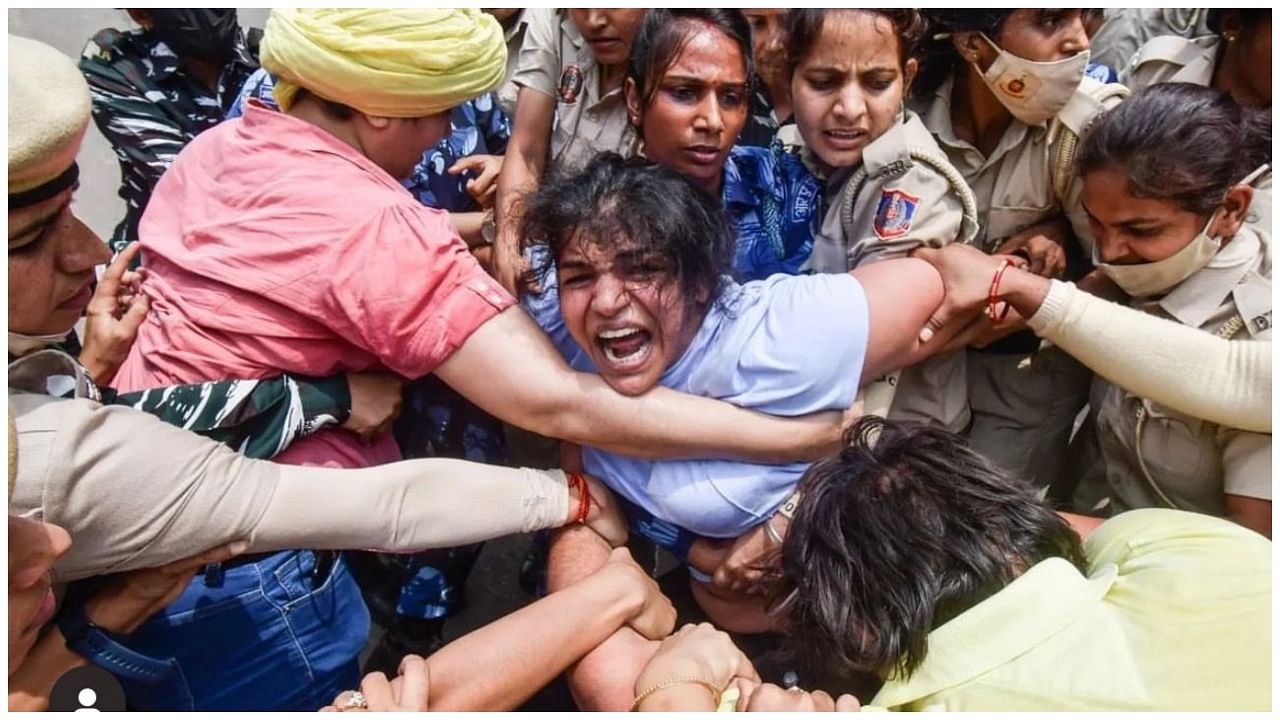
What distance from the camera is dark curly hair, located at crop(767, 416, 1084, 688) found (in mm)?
1494

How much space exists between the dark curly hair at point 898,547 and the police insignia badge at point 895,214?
1.77 feet

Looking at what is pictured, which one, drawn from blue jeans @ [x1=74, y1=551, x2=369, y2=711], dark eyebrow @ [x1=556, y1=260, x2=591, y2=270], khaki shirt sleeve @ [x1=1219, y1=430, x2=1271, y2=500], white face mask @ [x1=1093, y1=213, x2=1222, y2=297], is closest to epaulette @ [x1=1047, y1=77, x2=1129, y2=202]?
white face mask @ [x1=1093, y1=213, x2=1222, y2=297]

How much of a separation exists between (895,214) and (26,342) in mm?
1681

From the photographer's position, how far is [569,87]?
9.38ft

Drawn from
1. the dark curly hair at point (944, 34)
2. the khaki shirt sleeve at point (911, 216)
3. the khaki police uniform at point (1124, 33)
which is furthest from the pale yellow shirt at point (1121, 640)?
the khaki police uniform at point (1124, 33)

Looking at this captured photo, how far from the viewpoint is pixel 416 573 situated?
2564 mm

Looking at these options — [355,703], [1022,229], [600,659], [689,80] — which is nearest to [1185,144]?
[1022,229]

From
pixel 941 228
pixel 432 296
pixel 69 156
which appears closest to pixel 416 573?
pixel 432 296

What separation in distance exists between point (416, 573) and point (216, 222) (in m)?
1.15

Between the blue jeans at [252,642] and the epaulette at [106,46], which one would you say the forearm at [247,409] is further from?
the epaulette at [106,46]

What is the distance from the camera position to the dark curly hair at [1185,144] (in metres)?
1.88

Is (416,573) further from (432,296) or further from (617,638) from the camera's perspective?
(432,296)

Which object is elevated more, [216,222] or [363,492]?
[216,222]

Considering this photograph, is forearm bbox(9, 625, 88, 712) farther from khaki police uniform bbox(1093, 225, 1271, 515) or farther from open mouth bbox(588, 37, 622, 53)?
khaki police uniform bbox(1093, 225, 1271, 515)
